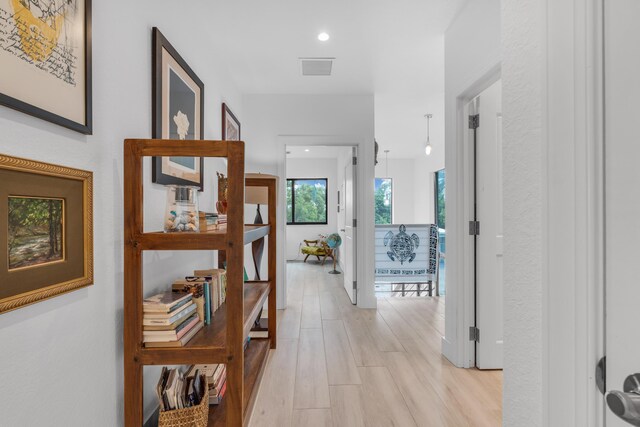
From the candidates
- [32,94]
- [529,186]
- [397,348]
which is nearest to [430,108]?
[397,348]

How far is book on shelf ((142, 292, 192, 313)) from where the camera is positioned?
128 cm

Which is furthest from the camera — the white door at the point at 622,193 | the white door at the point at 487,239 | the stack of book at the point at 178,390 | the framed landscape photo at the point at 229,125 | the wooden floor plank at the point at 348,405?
the framed landscape photo at the point at 229,125

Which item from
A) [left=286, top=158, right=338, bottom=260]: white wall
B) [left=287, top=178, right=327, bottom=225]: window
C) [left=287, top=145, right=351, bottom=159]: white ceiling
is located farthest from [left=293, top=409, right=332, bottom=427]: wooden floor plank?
[left=287, top=178, right=327, bottom=225]: window

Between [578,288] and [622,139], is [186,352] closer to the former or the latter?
[578,288]

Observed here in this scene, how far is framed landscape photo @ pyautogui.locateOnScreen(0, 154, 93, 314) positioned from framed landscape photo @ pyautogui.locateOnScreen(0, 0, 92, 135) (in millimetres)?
165

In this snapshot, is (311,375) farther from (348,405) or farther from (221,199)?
(221,199)

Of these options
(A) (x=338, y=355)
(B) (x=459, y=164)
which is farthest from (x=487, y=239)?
(A) (x=338, y=355)

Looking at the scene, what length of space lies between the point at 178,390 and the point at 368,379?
50.2 inches

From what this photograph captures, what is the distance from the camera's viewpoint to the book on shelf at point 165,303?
128 centimetres

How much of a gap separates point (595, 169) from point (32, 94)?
1.34 metres

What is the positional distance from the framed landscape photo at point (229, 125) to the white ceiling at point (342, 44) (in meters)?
0.43

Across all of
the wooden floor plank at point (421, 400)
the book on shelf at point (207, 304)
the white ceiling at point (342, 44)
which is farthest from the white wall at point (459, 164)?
the book on shelf at point (207, 304)

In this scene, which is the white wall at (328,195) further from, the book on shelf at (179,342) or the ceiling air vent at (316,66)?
the book on shelf at (179,342)

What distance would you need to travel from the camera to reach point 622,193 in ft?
1.79
